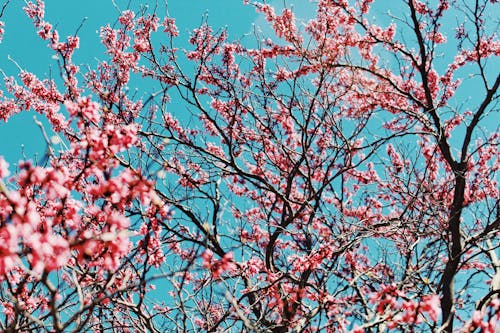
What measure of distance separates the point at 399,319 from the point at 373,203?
7406mm

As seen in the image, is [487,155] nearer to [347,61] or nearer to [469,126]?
[469,126]

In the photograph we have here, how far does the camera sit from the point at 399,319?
4.08 m

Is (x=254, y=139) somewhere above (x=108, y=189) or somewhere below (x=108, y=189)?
above

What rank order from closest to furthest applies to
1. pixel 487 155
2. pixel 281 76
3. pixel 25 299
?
1. pixel 25 299
2. pixel 281 76
3. pixel 487 155

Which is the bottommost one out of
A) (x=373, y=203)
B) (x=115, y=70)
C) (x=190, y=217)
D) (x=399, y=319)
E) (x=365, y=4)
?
(x=399, y=319)

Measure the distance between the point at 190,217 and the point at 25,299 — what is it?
314 cm

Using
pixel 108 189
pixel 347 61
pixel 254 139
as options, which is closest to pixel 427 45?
pixel 347 61

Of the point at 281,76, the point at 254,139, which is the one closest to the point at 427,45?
the point at 281,76

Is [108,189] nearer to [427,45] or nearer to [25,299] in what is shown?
[25,299]

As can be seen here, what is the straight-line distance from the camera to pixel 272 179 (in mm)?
10797

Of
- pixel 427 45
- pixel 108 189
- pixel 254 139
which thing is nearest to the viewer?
pixel 108 189

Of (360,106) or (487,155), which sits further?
(487,155)

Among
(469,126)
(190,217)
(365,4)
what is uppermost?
(365,4)

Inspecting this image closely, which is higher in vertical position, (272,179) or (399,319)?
(272,179)
